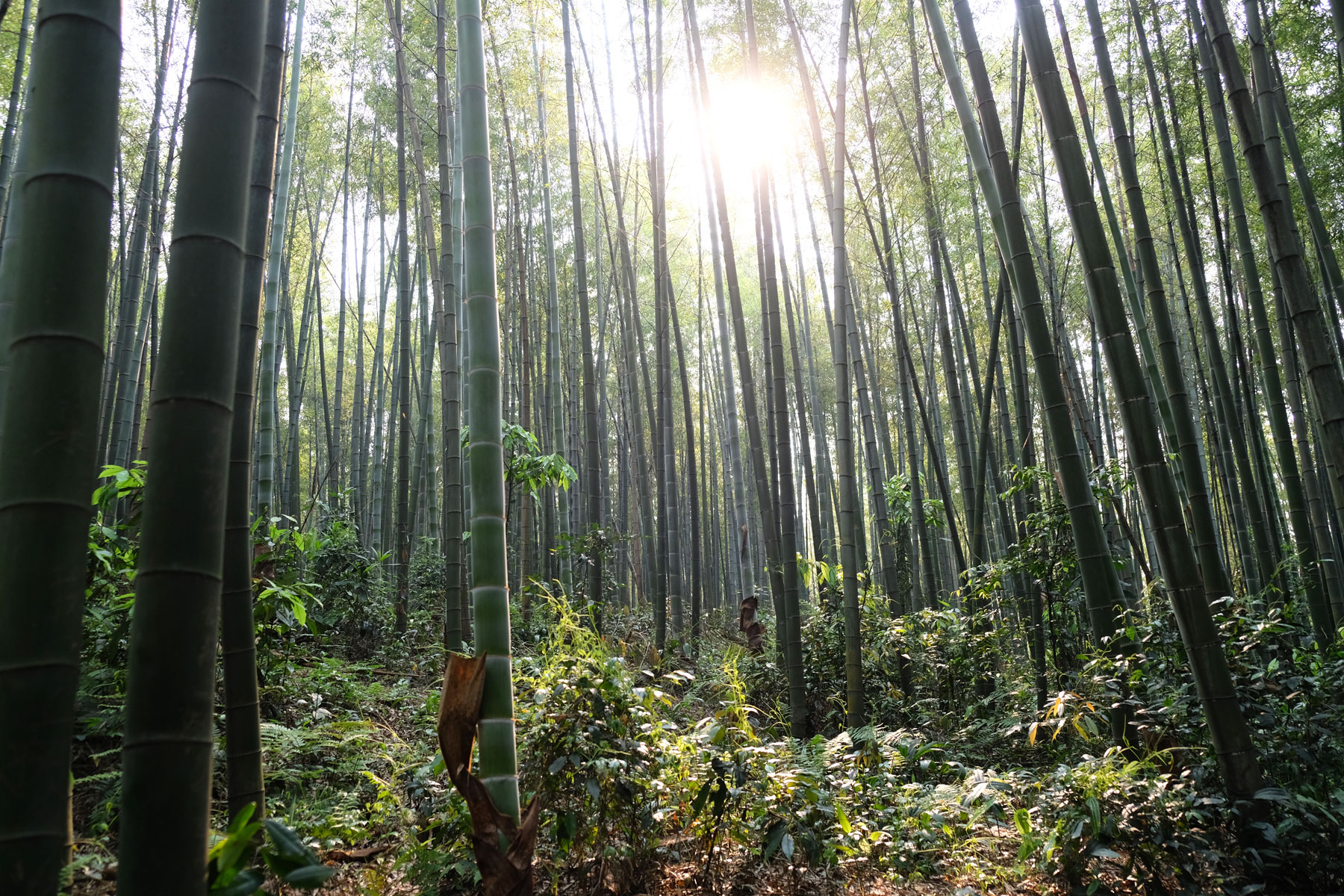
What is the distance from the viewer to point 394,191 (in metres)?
8.29

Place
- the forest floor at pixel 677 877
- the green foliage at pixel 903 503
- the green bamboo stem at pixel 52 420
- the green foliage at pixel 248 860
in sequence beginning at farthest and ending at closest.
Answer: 1. the green foliage at pixel 903 503
2. the forest floor at pixel 677 877
3. the green foliage at pixel 248 860
4. the green bamboo stem at pixel 52 420

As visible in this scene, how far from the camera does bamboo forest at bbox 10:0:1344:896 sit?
35.3 inches

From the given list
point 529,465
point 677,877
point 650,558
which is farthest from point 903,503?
point 677,877

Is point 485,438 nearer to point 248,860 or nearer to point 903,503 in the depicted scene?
point 248,860

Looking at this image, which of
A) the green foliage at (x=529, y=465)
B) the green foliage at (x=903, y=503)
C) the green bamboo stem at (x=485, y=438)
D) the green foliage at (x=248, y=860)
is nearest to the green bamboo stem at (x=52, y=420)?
the green foliage at (x=248, y=860)

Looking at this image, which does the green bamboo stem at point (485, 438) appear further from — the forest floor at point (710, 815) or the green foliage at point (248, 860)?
the green foliage at point (248, 860)

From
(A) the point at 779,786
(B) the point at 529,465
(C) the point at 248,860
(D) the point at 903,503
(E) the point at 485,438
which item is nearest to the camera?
(C) the point at 248,860

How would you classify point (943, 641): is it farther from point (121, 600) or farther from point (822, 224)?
point (822, 224)

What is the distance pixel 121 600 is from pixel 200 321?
68.4 inches

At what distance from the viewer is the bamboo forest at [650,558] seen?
2.94 feet

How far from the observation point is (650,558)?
6043 mm

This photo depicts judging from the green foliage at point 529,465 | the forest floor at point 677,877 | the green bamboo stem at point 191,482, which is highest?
the green foliage at point 529,465

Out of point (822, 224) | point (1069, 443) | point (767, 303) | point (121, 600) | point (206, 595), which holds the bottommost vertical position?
point (206, 595)

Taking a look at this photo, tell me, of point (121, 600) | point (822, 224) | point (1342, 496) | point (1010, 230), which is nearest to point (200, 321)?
point (121, 600)
